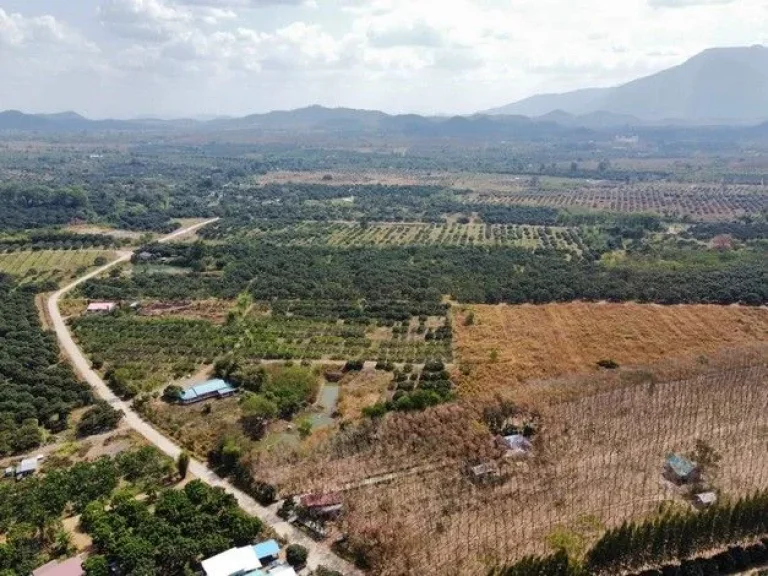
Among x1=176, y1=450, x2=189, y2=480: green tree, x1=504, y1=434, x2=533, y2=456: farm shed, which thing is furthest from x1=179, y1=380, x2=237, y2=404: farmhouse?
x1=504, y1=434, x2=533, y2=456: farm shed

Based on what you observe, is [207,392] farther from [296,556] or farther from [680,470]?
[680,470]

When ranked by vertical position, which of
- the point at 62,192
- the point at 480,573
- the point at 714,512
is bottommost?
the point at 480,573

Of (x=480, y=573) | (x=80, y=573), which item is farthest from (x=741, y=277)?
(x=80, y=573)

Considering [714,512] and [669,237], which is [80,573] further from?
[669,237]

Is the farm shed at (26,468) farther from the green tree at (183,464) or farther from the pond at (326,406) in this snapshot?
the pond at (326,406)

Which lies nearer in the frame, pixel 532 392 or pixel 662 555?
pixel 662 555

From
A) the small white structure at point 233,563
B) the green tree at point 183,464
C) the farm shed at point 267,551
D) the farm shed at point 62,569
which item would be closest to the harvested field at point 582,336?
the green tree at point 183,464

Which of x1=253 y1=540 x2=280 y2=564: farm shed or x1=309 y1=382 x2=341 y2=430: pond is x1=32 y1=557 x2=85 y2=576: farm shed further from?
x1=309 y1=382 x2=341 y2=430: pond

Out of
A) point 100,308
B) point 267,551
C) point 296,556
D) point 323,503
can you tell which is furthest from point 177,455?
point 100,308
